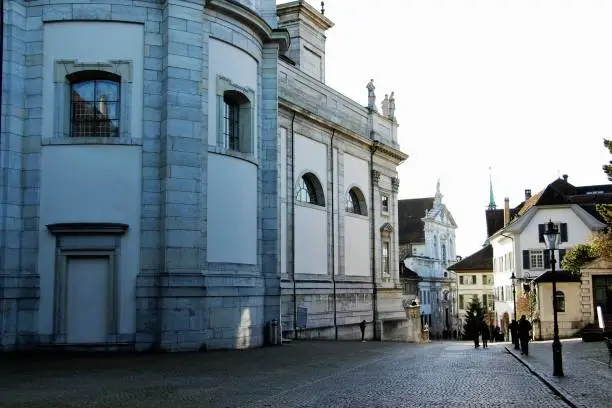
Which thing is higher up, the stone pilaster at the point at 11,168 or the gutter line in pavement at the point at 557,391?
the stone pilaster at the point at 11,168

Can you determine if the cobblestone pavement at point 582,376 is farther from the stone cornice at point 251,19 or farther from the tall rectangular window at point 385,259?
the tall rectangular window at point 385,259

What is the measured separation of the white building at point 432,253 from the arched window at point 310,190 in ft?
171

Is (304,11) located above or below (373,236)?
above

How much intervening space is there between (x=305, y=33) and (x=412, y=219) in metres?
56.0

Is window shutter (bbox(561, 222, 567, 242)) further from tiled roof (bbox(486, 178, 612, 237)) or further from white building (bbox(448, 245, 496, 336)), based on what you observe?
white building (bbox(448, 245, 496, 336))

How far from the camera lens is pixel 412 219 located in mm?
→ 100750

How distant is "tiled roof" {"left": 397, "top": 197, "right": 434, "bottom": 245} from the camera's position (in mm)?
98188

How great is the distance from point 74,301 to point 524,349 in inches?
621

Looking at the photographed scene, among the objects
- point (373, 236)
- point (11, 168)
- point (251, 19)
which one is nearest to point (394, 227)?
point (373, 236)

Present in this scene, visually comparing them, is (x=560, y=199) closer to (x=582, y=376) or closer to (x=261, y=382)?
(x=582, y=376)

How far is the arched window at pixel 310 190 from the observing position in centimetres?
4084

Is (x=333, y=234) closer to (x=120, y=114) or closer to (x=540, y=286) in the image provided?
(x=540, y=286)

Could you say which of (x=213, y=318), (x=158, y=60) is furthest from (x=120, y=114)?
(x=213, y=318)

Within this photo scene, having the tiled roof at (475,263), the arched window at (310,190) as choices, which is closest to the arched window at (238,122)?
the arched window at (310,190)
